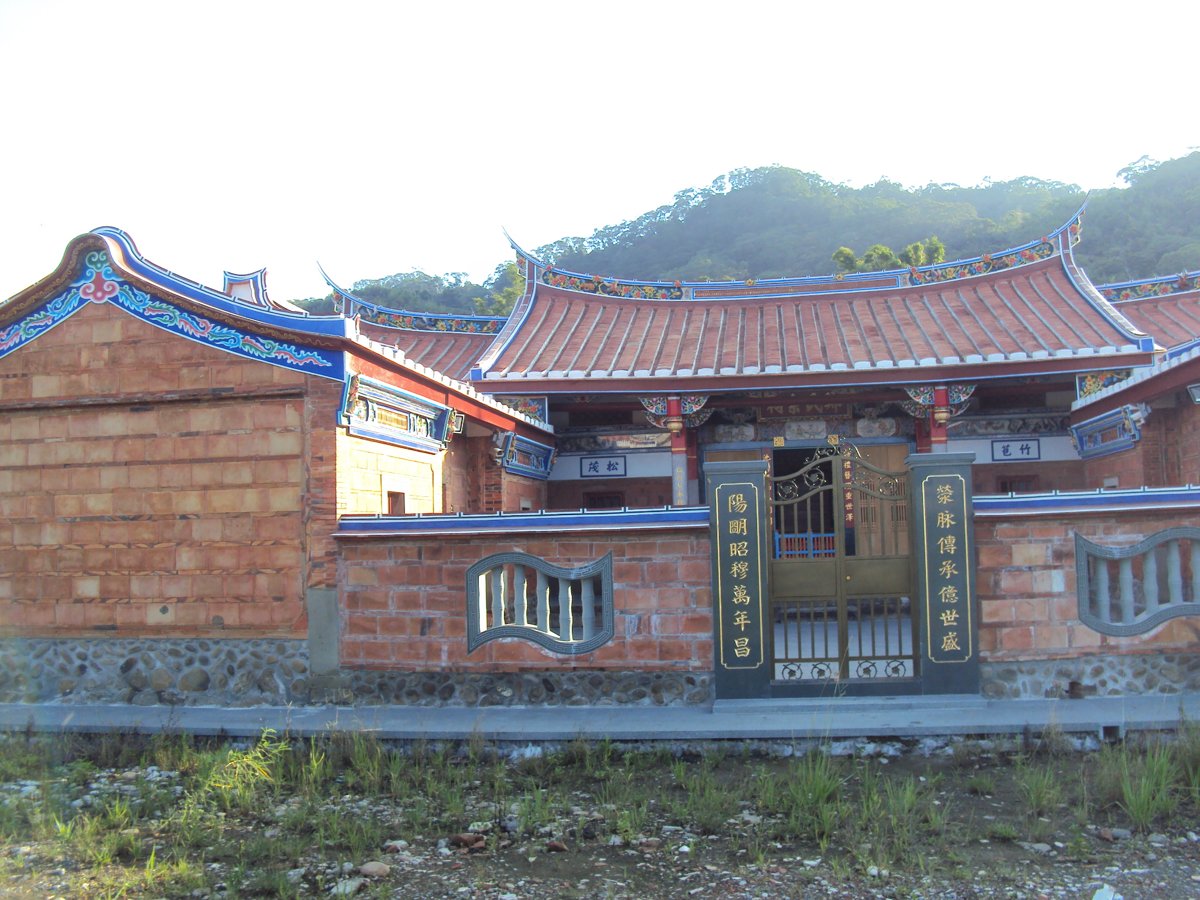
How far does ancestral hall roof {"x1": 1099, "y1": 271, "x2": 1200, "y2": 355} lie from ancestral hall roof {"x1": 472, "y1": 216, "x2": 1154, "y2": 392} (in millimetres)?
1237

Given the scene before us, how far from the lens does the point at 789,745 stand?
6.97 metres

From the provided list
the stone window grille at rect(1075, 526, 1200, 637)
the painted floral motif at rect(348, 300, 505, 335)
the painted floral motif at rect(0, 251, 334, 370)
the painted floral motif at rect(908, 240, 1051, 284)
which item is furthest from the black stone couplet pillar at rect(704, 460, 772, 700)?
the painted floral motif at rect(348, 300, 505, 335)

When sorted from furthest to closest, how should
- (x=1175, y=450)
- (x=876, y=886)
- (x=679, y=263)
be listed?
(x=679, y=263)
(x=1175, y=450)
(x=876, y=886)

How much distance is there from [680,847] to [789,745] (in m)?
1.86

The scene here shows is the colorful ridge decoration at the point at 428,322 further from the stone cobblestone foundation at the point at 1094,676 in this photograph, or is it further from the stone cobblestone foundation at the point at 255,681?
the stone cobblestone foundation at the point at 1094,676

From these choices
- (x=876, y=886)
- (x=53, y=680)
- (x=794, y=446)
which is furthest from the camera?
(x=794, y=446)

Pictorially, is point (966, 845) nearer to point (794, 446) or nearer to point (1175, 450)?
point (1175, 450)

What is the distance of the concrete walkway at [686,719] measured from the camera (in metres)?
7.00

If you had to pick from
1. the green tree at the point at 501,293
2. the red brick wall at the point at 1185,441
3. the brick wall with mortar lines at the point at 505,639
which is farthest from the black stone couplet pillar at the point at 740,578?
the green tree at the point at 501,293

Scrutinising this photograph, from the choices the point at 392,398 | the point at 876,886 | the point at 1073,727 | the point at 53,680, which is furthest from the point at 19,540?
the point at 1073,727

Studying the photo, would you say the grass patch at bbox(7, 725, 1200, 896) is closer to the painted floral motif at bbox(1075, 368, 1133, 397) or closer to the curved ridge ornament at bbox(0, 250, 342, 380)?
the curved ridge ornament at bbox(0, 250, 342, 380)

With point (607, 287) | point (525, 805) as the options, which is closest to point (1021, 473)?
point (607, 287)

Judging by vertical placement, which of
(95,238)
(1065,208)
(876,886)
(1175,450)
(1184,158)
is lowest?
(876,886)

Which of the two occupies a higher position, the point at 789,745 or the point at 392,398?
the point at 392,398
